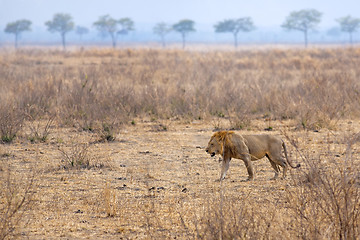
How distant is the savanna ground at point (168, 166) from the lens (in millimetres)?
4891

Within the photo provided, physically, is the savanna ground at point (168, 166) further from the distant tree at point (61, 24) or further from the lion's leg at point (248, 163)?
the distant tree at point (61, 24)

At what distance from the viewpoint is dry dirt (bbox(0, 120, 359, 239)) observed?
5.74 metres

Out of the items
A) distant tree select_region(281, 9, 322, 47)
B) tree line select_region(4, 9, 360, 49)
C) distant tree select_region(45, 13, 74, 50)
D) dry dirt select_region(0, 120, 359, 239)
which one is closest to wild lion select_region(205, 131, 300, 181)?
dry dirt select_region(0, 120, 359, 239)

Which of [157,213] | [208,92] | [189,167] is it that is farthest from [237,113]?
[157,213]

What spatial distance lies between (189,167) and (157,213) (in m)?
2.73

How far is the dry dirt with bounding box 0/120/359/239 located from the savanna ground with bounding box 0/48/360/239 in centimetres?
2

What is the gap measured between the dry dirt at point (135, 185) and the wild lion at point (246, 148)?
0.82ft

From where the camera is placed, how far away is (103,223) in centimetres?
595

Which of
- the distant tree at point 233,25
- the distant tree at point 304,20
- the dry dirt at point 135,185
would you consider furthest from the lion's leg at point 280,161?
the distant tree at point 233,25

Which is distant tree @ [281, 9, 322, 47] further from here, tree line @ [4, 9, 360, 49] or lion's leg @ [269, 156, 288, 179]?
lion's leg @ [269, 156, 288, 179]

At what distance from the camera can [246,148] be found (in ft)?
25.0

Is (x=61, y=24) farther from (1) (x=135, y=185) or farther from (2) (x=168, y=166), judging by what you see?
(1) (x=135, y=185)

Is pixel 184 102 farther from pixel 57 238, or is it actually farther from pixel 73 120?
pixel 57 238

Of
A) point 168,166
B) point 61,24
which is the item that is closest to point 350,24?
point 61,24
